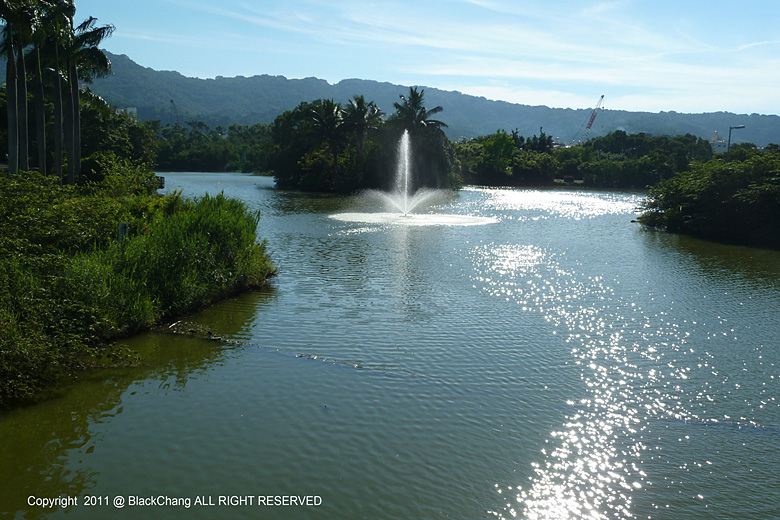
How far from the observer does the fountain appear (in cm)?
4453

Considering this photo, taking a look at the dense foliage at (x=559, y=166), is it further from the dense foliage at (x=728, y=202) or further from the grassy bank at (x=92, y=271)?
the grassy bank at (x=92, y=271)

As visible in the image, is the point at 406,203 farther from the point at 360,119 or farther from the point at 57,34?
the point at 57,34

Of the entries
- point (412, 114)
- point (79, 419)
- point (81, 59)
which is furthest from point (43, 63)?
point (412, 114)

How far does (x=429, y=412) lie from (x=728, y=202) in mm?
36257

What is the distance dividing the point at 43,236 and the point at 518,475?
42.3 ft

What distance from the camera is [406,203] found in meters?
60.8

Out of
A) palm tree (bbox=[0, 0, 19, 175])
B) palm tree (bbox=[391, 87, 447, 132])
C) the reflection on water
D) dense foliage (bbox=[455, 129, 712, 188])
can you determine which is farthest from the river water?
dense foliage (bbox=[455, 129, 712, 188])

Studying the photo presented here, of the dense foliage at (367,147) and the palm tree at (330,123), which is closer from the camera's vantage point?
the dense foliage at (367,147)

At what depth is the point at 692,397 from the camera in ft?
41.7

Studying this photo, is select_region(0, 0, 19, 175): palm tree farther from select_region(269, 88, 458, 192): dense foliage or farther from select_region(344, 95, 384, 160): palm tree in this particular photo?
select_region(344, 95, 384, 160): palm tree

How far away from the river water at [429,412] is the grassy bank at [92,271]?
2.46ft

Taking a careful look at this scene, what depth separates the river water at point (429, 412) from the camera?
8891 millimetres

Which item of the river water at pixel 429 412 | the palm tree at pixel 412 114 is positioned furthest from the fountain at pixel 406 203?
the river water at pixel 429 412

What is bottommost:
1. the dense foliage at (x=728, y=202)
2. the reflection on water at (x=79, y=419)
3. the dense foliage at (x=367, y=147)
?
the reflection on water at (x=79, y=419)
